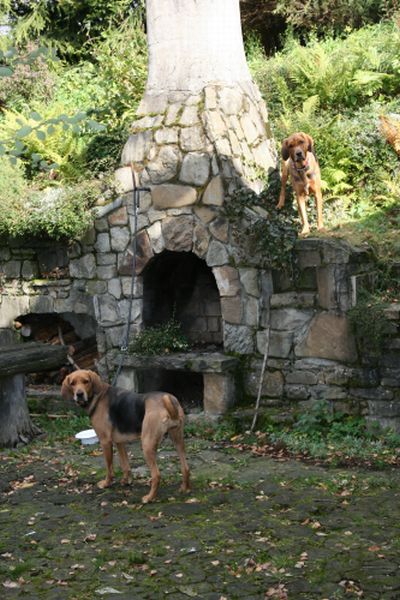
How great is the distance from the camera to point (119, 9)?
14672mm

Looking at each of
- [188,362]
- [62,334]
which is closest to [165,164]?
[188,362]

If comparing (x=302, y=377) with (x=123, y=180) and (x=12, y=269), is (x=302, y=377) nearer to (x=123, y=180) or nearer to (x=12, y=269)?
(x=123, y=180)

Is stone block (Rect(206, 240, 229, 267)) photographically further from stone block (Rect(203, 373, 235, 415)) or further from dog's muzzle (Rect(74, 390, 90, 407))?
dog's muzzle (Rect(74, 390, 90, 407))

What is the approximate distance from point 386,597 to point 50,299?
21.4 feet

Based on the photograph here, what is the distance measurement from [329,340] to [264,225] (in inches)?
52.1

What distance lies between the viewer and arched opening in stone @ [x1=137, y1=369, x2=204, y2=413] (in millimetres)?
9570

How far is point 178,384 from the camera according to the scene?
1005 cm

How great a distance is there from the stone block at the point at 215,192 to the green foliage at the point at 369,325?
1845mm

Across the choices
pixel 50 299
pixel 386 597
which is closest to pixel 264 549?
pixel 386 597

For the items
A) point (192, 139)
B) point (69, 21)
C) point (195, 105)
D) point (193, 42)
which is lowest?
point (192, 139)

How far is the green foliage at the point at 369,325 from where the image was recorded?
25.7ft

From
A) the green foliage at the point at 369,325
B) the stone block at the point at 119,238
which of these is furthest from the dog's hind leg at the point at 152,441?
the stone block at the point at 119,238

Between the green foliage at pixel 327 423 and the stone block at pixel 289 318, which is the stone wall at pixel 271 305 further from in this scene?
the green foliage at pixel 327 423

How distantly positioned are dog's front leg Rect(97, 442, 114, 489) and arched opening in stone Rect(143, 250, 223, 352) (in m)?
3.08
